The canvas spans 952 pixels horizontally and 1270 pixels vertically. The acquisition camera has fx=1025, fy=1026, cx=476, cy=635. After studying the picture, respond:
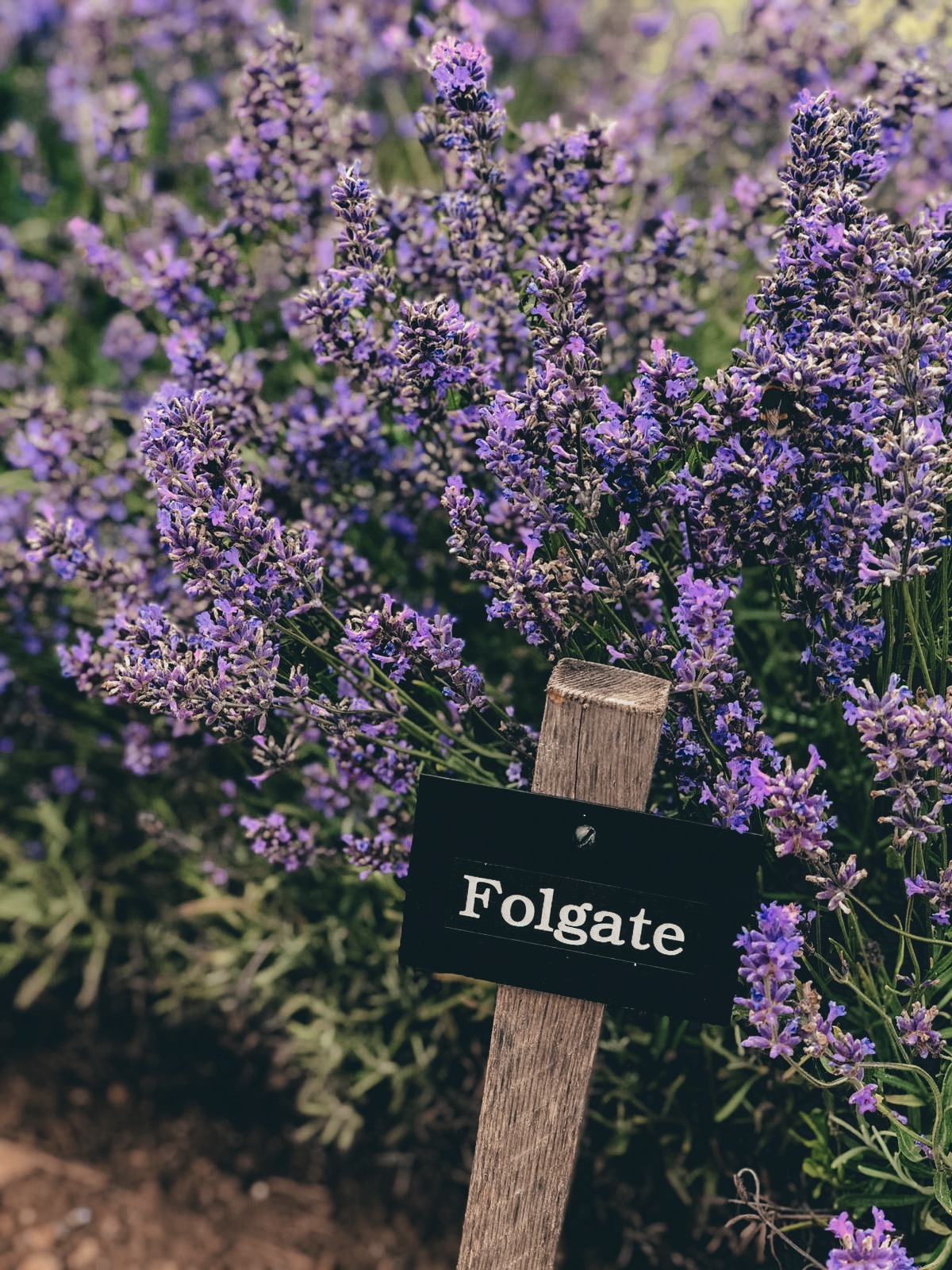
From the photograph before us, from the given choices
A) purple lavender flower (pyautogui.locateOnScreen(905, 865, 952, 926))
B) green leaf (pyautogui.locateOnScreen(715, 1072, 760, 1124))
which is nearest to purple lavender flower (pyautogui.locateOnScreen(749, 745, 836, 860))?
purple lavender flower (pyautogui.locateOnScreen(905, 865, 952, 926))

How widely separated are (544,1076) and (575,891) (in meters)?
0.26

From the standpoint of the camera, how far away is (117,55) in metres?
3.01

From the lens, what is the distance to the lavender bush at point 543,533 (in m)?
1.23

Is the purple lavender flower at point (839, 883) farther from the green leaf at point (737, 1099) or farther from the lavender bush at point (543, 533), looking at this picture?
the green leaf at point (737, 1099)

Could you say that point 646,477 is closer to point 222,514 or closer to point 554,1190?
point 222,514

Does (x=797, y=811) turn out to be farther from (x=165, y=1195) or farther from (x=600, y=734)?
(x=165, y=1195)

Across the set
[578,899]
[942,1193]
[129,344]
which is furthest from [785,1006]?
[129,344]

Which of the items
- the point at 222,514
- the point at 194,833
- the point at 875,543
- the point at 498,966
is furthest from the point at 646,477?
the point at 194,833

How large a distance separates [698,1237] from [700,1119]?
21 cm

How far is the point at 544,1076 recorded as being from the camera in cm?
127

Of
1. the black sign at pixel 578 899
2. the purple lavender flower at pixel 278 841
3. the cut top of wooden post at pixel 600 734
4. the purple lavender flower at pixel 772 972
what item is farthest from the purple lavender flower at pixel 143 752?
the purple lavender flower at pixel 772 972

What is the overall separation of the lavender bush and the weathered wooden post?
0.08 metres

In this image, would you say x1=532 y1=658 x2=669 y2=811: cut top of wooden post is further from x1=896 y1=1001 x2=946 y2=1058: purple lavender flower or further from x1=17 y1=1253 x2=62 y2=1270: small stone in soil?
x1=17 y1=1253 x2=62 y2=1270: small stone in soil

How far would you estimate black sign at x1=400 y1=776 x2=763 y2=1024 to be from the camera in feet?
3.83
